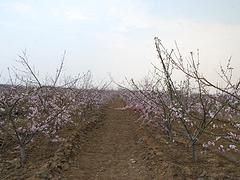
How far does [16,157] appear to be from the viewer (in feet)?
38.5

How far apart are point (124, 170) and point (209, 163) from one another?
7.76ft

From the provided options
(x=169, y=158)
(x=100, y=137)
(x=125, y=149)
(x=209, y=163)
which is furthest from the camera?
(x=100, y=137)

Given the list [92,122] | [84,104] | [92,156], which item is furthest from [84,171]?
[84,104]

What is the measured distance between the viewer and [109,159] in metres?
12.1

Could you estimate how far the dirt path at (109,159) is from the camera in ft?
33.6

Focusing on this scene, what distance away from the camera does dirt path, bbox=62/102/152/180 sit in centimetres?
1025

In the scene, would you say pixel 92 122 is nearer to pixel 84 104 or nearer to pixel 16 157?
pixel 84 104

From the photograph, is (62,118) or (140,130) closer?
(62,118)

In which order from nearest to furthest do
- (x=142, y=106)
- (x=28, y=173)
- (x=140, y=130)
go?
(x=28, y=173) → (x=140, y=130) → (x=142, y=106)

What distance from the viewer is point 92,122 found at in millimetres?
20656

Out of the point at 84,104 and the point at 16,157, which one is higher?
the point at 84,104

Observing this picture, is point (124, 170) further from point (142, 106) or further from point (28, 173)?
point (142, 106)

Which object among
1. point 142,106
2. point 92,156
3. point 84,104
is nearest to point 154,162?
point 92,156

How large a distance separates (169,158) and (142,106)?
9.64 meters
